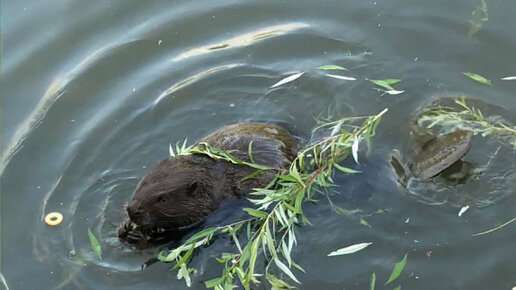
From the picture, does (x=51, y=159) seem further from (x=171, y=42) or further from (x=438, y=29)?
(x=438, y=29)

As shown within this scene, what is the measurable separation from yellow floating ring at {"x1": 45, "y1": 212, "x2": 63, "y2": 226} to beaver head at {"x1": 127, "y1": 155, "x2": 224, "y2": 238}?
734mm

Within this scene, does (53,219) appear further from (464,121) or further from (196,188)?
(464,121)

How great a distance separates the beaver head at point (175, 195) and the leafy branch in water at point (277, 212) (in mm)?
148

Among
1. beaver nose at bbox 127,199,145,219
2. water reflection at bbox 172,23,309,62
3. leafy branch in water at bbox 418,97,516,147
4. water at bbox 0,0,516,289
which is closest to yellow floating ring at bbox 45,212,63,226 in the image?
water at bbox 0,0,516,289

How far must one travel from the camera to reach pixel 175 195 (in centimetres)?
472

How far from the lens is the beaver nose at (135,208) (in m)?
4.62

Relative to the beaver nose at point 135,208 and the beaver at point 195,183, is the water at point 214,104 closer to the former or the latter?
the beaver at point 195,183

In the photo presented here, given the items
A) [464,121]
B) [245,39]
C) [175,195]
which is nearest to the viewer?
[175,195]

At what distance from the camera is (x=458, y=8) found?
21.2 feet

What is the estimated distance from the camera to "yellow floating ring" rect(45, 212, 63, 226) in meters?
5.26

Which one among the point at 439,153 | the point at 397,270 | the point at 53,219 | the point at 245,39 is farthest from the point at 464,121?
the point at 53,219

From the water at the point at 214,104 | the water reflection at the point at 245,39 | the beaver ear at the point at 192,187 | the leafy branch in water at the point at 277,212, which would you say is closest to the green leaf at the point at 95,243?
the water at the point at 214,104

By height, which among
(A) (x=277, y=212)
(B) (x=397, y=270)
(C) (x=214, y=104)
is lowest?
(B) (x=397, y=270)

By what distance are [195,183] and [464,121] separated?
6.23ft
